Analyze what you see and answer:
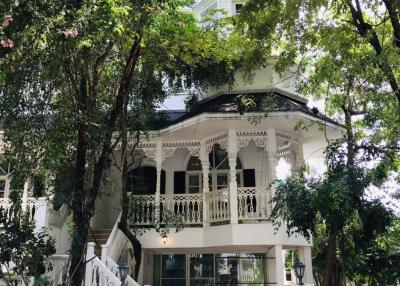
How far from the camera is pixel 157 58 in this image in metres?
10.1

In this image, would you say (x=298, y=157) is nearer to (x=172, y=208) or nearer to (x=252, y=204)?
(x=252, y=204)

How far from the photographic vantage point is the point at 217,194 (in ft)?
40.9

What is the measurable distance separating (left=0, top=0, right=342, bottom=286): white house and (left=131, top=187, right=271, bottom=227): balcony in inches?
1.2

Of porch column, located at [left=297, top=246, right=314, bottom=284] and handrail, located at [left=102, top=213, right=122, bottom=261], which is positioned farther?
porch column, located at [left=297, top=246, right=314, bottom=284]

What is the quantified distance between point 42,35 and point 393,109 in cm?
909

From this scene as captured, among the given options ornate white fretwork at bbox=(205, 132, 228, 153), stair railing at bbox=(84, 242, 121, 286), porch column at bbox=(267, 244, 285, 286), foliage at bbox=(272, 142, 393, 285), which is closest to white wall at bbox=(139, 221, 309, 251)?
porch column at bbox=(267, 244, 285, 286)

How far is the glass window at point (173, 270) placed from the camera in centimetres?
1423

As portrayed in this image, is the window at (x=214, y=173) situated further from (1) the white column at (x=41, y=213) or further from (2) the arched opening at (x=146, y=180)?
(1) the white column at (x=41, y=213)

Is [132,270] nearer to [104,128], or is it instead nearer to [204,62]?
[104,128]

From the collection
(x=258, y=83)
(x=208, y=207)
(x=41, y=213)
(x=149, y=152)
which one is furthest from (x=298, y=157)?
(x=41, y=213)

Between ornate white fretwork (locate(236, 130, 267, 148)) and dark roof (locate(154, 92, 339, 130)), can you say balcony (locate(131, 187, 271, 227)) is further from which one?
dark roof (locate(154, 92, 339, 130))

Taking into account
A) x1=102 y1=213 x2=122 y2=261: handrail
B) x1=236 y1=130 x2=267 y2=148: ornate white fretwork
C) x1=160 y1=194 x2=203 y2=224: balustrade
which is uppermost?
x1=236 y1=130 x2=267 y2=148: ornate white fretwork

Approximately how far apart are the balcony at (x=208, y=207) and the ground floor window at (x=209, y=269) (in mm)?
1910

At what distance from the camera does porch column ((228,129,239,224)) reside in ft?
38.9
